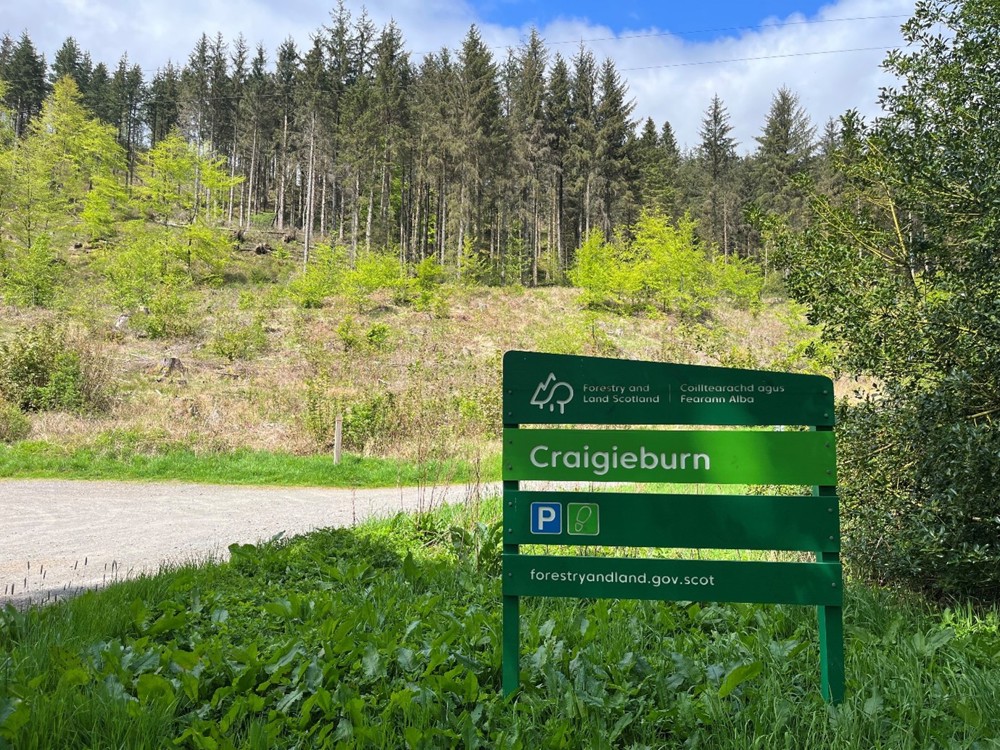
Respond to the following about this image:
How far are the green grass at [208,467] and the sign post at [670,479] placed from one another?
7.42 m

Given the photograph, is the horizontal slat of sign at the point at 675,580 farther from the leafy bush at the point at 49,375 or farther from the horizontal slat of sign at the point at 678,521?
the leafy bush at the point at 49,375

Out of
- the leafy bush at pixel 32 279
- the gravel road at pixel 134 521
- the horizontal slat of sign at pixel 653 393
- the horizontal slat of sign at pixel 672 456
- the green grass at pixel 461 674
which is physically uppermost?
the leafy bush at pixel 32 279

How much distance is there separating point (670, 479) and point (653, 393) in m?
0.37

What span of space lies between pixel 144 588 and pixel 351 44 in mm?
50184

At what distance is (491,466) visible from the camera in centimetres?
1149

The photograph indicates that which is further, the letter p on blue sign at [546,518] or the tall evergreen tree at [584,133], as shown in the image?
the tall evergreen tree at [584,133]

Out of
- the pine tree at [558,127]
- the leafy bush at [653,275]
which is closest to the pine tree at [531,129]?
the pine tree at [558,127]

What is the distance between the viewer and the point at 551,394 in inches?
105

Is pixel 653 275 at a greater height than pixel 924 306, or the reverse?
pixel 653 275

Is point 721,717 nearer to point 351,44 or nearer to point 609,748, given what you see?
point 609,748

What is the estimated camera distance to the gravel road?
509 centimetres

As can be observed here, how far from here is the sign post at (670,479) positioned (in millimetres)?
2461

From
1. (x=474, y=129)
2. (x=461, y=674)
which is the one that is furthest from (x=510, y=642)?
(x=474, y=129)

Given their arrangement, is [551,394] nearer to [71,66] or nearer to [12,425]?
[12,425]
